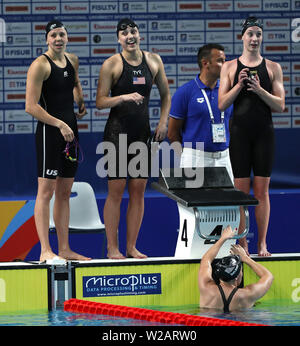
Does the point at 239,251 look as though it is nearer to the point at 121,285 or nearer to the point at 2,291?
the point at 121,285

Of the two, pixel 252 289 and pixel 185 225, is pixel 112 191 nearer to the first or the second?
pixel 185 225

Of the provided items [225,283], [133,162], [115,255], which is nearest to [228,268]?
[225,283]

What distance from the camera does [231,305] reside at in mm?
6336

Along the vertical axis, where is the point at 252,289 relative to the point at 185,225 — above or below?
below

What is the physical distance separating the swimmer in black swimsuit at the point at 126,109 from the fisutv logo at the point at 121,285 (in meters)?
0.25

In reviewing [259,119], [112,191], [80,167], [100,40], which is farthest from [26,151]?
[259,119]

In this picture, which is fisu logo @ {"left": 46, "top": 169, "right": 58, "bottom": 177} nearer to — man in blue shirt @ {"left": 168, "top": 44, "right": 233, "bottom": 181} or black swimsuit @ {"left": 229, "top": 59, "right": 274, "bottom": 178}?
man in blue shirt @ {"left": 168, "top": 44, "right": 233, "bottom": 181}

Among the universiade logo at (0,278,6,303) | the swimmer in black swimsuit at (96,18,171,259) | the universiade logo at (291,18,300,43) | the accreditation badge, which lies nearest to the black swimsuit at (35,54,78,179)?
the swimmer in black swimsuit at (96,18,171,259)

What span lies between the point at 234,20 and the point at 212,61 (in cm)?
189

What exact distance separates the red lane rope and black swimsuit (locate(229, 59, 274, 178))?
133 cm

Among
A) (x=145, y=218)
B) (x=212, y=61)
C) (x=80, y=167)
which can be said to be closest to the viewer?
(x=212, y=61)

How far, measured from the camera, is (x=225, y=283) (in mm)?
6387

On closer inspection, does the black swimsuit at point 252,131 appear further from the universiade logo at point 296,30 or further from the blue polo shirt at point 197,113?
the universiade logo at point 296,30

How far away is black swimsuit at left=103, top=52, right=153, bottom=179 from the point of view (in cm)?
661
